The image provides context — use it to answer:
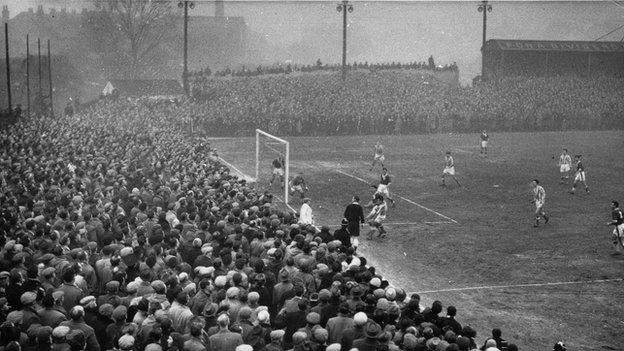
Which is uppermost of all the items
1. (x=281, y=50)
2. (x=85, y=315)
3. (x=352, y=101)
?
(x=281, y=50)

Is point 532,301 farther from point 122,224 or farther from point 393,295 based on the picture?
point 122,224

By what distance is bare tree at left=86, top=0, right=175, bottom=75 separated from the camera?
76625 mm

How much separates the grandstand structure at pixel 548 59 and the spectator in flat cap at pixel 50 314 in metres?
59.1

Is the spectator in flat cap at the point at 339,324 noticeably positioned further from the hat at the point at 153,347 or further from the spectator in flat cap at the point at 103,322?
the spectator in flat cap at the point at 103,322

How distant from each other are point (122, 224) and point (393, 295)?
20.3 ft

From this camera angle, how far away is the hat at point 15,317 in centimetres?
860

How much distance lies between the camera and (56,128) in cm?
2964

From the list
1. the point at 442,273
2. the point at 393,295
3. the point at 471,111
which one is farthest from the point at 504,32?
the point at 393,295

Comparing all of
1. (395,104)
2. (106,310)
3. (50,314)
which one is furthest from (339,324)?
(395,104)

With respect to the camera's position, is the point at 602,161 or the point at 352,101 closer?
the point at 602,161

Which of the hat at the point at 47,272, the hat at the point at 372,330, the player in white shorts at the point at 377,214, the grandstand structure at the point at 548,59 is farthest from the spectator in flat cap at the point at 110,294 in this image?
the grandstand structure at the point at 548,59

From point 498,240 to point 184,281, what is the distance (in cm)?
1219

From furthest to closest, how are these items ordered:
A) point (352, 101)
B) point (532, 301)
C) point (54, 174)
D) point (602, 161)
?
point (352, 101) < point (602, 161) < point (54, 174) < point (532, 301)

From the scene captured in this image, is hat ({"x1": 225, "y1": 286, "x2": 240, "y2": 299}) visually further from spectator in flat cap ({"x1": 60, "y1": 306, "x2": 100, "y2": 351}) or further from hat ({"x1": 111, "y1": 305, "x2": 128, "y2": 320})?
spectator in flat cap ({"x1": 60, "y1": 306, "x2": 100, "y2": 351})
